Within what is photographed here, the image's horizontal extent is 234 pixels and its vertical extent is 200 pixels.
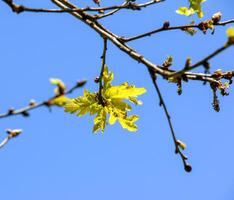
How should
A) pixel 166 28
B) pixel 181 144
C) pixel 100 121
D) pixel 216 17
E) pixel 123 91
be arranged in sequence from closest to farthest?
1. pixel 181 144
2. pixel 166 28
3. pixel 216 17
4. pixel 123 91
5. pixel 100 121

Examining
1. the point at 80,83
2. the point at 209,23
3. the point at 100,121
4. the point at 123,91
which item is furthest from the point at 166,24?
the point at 80,83

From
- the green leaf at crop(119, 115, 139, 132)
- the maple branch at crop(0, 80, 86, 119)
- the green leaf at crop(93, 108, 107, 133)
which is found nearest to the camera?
the maple branch at crop(0, 80, 86, 119)

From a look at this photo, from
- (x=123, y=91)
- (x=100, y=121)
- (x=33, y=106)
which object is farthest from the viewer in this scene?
(x=100, y=121)

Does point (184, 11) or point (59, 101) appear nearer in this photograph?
point (59, 101)

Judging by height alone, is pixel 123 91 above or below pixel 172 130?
above

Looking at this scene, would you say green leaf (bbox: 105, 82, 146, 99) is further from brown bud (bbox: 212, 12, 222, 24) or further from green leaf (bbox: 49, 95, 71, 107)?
green leaf (bbox: 49, 95, 71, 107)

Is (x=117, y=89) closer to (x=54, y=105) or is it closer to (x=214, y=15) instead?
(x=214, y=15)

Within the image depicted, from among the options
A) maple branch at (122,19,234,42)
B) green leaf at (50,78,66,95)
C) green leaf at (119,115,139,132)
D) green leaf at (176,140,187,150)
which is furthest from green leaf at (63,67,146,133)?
green leaf at (50,78,66,95)

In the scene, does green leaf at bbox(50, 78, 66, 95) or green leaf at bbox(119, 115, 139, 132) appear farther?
green leaf at bbox(119, 115, 139, 132)

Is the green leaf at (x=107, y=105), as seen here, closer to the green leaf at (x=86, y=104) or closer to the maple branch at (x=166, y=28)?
the green leaf at (x=86, y=104)

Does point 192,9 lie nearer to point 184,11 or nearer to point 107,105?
point 184,11

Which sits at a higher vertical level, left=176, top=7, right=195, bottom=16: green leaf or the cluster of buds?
left=176, top=7, right=195, bottom=16: green leaf

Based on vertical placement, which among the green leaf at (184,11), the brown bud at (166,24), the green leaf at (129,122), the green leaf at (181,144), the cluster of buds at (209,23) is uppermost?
the green leaf at (184,11)

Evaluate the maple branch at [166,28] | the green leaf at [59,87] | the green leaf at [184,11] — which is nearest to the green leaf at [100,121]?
the maple branch at [166,28]
